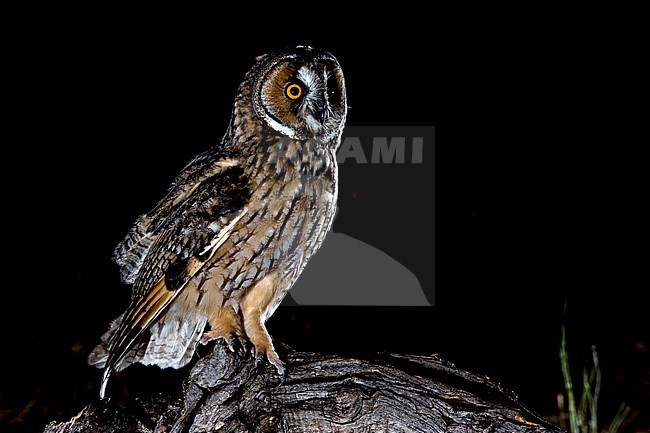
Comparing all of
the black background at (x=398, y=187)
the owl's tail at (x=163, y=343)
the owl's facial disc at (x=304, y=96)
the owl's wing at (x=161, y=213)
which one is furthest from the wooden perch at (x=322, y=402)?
the black background at (x=398, y=187)

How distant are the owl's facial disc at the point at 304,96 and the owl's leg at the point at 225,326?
1.48 ft

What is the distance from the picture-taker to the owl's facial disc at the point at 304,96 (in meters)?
1.76

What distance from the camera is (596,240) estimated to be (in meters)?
3.81

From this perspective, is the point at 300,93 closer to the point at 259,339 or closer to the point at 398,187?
the point at 259,339

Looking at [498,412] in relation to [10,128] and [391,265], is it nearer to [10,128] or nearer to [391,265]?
[391,265]

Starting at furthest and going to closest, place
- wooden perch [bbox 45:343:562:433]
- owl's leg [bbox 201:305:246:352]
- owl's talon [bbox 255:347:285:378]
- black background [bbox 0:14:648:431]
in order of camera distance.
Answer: black background [bbox 0:14:648:431] → owl's leg [bbox 201:305:246:352] → owl's talon [bbox 255:347:285:378] → wooden perch [bbox 45:343:562:433]

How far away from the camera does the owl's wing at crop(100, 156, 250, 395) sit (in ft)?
5.79

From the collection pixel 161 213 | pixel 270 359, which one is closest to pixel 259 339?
pixel 270 359

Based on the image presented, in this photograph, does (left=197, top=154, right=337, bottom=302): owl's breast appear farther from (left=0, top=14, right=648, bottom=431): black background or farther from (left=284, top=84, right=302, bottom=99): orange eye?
(left=0, top=14, right=648, bottom=431): black background

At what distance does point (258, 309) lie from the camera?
6.04ft

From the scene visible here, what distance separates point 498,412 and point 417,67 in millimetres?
3192

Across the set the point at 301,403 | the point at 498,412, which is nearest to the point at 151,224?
the point at 301,403

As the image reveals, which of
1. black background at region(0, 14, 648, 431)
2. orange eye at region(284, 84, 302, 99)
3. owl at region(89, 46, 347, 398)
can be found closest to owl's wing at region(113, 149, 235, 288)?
owl at region(89, 46, 347, 398)

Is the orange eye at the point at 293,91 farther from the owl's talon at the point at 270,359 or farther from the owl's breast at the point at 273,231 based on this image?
the owl's talon at the point at 270,359
